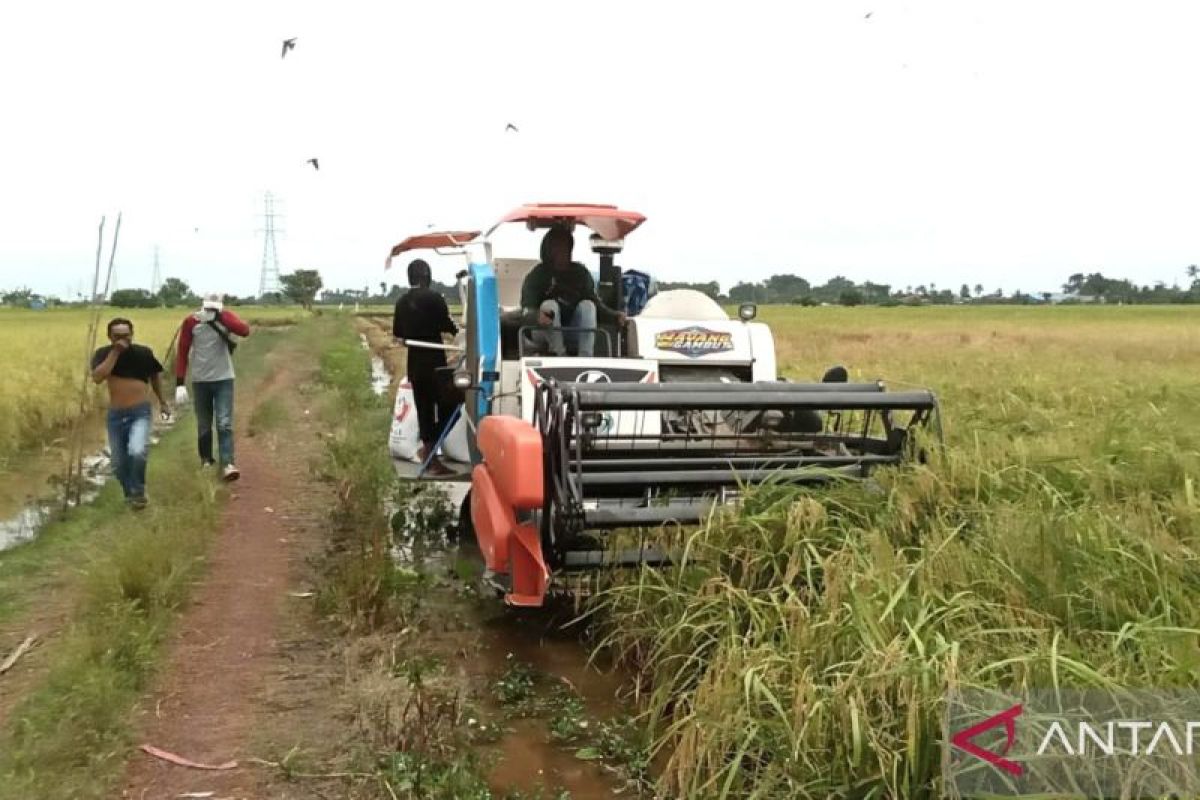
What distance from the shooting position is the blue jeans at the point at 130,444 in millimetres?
7867

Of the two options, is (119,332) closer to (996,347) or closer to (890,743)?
(890,743)

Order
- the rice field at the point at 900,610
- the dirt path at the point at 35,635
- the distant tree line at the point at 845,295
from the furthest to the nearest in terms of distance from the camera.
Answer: the distant tree line at the point at 845,295 < the dirt path at the point at 35,635 < the rice field at the point at 900,610

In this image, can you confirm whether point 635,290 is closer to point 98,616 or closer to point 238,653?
point 238,653

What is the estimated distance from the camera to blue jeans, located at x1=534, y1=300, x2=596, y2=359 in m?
6.69

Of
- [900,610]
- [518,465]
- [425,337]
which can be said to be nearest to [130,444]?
[425,337]

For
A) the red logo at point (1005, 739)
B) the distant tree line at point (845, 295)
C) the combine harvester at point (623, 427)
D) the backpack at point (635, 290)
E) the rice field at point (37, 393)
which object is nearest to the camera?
the red logo at point (1005, 739)

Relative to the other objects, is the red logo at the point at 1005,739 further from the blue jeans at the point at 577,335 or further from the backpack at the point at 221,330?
the backpack at the point at 221,330

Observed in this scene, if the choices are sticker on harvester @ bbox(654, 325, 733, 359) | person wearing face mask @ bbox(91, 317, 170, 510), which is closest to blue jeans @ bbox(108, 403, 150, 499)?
person wearing face mask @ bbox(91, 317, 170, 510)

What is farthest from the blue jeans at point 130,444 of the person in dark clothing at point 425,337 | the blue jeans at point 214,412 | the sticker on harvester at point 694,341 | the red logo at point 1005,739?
the red logo at point 1005,739

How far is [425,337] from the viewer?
27.0 ft

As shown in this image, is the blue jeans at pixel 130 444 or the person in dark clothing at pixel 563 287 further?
the blue jeans at pixel 130 444

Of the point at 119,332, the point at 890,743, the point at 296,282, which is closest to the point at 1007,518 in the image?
the point at 890,743

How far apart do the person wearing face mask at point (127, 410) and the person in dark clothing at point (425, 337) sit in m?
2.00

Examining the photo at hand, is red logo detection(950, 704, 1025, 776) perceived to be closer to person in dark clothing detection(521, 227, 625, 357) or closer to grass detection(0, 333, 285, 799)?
grass detection(0, 333, 285, 799)
